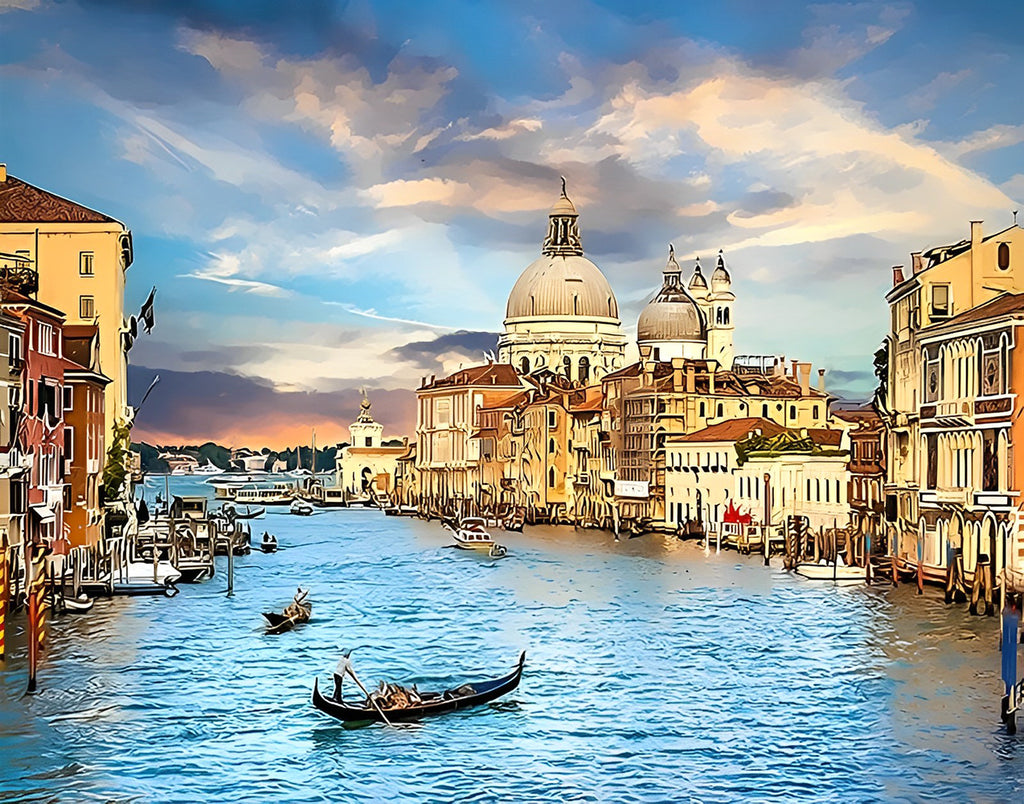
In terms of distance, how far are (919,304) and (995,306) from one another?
3.92m

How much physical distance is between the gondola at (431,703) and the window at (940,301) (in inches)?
486

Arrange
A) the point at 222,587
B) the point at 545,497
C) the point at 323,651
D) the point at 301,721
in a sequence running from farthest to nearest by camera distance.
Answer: the point at 545,497 → the point at 222,587 → the point at 323,651 → the point at 301,721

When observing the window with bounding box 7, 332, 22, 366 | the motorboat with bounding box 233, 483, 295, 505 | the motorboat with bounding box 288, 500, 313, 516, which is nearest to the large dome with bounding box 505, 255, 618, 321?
the motorboat with bounding box 288, 500, 313, 516

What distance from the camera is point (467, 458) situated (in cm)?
6950

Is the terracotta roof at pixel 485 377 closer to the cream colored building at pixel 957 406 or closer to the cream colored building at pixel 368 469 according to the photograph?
the cream colored building at pixel 368 469

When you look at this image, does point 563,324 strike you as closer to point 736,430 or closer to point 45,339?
point 736,430

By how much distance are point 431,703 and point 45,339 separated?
10.7 metres

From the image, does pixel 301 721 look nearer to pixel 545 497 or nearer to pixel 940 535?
pixel 940 535

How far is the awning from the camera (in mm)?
23016

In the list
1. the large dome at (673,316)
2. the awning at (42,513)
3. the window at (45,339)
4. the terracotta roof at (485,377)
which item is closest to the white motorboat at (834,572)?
the awning at (42,513)

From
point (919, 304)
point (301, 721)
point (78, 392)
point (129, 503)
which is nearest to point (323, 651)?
point (301, 721)

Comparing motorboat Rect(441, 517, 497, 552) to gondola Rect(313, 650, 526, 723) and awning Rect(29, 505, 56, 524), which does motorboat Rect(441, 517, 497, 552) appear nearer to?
awning Rect(29, 505, 56, 524)

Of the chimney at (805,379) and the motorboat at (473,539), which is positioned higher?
the chimney at (805,379)

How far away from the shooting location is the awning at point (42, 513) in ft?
75.5
